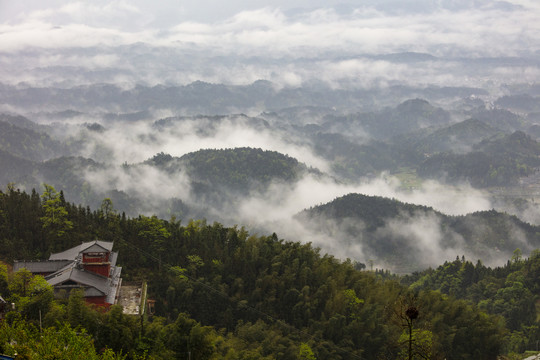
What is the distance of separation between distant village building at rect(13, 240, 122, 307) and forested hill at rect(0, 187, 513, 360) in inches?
336

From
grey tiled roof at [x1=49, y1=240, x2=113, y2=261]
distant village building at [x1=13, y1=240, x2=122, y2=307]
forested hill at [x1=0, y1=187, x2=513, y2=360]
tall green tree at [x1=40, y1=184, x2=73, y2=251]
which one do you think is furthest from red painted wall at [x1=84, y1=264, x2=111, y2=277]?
tall green tree at [x1=40, y1=184, x2=73, y2=251]

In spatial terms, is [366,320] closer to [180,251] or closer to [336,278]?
[336,278]

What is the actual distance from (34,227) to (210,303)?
1516 inches

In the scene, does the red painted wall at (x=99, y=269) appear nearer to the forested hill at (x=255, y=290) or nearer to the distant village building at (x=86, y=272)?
the distant village building at (x=86, y=272)

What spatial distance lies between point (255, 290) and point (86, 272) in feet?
108

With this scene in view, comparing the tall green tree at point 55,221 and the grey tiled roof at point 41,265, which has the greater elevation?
the tall green tree at point 55,221

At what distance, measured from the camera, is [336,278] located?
10925 cm

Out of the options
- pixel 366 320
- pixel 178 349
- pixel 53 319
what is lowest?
pixel 366 320

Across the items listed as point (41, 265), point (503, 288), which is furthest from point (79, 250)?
point (503, 288)

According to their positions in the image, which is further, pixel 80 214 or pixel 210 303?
pixel 80 214

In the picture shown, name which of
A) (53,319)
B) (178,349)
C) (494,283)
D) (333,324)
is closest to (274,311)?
(333,324)

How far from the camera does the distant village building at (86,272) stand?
75938 millimetres

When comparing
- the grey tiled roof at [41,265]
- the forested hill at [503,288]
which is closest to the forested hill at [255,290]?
the grey tiled roof at [41,265]

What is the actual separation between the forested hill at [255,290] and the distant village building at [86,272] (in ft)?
28.0
